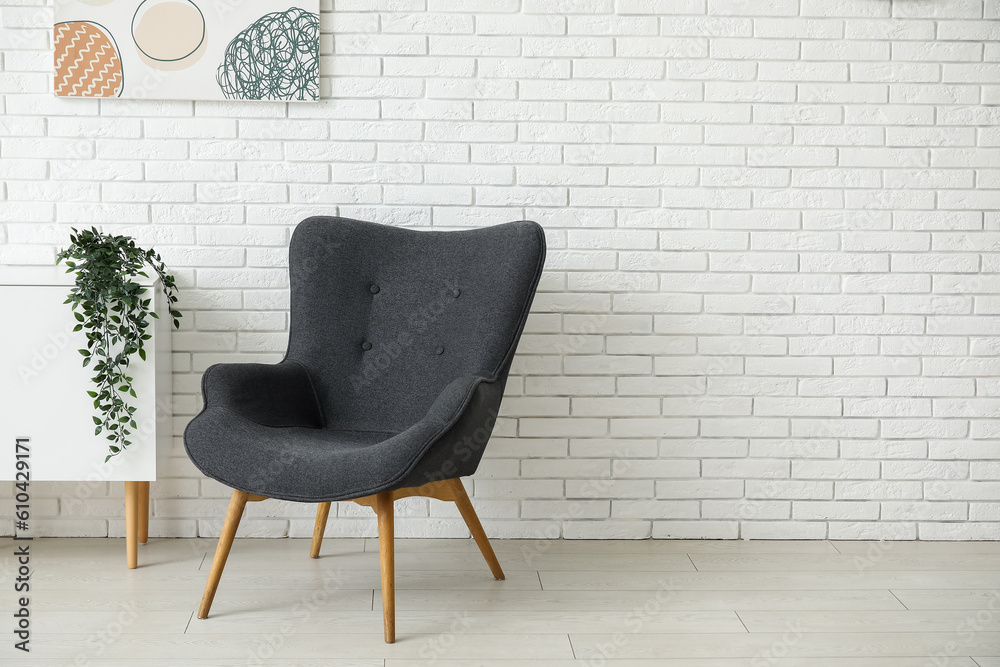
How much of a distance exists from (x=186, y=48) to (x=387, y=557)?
1.60 m

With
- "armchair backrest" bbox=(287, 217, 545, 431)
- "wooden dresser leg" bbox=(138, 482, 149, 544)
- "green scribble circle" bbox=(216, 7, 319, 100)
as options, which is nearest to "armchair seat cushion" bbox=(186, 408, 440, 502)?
"armchair backrest" bbox=(287, 217, 545, 431)

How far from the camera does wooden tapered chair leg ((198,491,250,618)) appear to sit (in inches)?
76.5

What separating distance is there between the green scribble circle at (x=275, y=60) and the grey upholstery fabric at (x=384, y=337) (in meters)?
0.45

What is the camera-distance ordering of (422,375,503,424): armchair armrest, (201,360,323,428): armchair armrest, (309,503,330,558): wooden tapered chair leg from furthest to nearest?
(309,503,330,558): wooden tapered chair leg → (201,360,323,428): armchair armrest → (422,375,503,424): armchair armrest

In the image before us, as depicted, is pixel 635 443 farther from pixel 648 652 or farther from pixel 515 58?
pixel 515 58

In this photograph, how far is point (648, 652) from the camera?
1883mm

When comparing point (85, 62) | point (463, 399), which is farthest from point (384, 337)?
point (85, 62)

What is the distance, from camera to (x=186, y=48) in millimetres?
2428

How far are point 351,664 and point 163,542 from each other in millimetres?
1011

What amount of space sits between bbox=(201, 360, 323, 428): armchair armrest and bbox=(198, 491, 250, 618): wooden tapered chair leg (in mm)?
226

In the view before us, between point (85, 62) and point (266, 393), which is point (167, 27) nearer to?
point (85, 62)

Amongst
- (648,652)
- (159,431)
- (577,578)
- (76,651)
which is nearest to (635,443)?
(577,578)

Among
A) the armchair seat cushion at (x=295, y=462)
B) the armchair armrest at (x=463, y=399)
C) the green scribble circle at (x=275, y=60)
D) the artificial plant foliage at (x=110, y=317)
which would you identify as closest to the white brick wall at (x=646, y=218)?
the green scribble circle at (x=275, y=60)

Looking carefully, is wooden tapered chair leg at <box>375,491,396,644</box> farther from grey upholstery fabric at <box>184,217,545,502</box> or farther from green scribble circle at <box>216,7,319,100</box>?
green scribble circle at <box>216,7,319,100</box>
